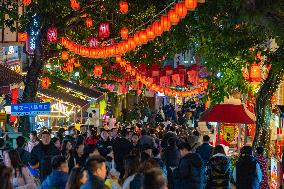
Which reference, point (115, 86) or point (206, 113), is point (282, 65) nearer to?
point (206, 113)

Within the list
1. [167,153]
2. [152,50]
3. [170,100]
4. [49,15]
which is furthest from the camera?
[170,100]

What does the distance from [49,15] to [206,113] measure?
7.52 m

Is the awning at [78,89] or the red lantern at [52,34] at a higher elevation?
the red lantern at [52,34]

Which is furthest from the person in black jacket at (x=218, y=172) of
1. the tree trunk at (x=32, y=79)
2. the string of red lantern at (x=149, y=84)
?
the string of red lantern at (x=149, y=84)

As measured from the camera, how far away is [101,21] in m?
25.4

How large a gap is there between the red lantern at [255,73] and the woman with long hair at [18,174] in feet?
38.4

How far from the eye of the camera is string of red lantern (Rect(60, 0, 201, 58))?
52.9ft

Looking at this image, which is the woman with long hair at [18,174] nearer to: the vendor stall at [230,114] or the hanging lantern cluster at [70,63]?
the vendor stall at [230,114]

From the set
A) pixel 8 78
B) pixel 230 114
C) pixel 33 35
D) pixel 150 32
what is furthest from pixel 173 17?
pixel 8 78

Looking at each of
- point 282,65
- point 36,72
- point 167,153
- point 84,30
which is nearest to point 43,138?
point 167,153

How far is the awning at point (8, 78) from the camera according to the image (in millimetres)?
25808

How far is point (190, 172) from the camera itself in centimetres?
1253

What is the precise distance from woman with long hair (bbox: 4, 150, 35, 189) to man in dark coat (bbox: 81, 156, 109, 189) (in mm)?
2120

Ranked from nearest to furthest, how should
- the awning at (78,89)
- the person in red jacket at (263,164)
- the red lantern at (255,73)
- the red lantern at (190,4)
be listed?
the person in red jacket at (263,164)
the red lantern at (190,4)
the red lantern at (255,73)
the awning at (78,89)
